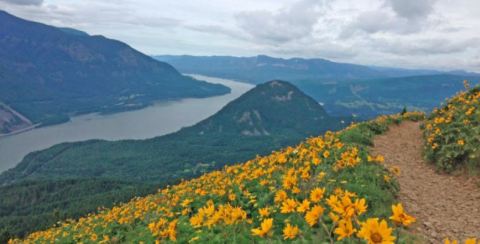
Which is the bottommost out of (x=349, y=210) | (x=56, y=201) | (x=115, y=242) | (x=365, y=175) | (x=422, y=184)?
(x=56, y=201)

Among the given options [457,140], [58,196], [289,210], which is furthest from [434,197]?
[58,196]

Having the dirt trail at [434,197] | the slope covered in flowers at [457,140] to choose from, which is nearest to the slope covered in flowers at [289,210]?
the dirt trail at [434,197]

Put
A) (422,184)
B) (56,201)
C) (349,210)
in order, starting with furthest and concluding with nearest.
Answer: (56,201)
(422,184)
(349,210)

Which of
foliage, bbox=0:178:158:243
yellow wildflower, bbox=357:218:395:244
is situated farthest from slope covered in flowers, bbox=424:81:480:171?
foliage, bbox=0:178:158:243

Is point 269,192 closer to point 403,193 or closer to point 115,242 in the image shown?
point 403,193

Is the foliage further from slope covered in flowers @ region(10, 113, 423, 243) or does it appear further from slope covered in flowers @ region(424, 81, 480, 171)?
slope covered in flowers @ region(424, 81, 480, 171)

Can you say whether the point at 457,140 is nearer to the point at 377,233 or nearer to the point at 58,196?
the point at 377,233

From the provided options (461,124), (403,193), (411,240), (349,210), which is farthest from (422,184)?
(349,210)

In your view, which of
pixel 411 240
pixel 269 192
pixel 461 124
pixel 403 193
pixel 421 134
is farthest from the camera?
pixel 421 134
